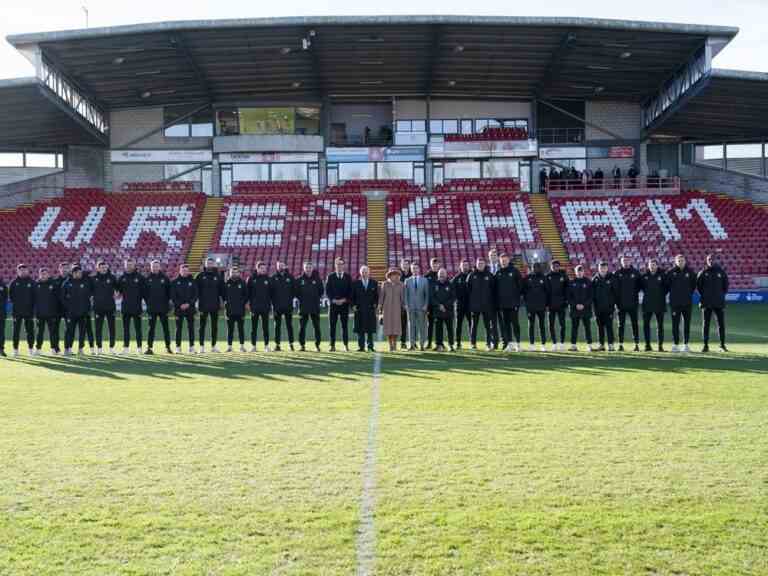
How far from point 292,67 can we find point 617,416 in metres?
28.4

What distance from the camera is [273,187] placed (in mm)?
37438

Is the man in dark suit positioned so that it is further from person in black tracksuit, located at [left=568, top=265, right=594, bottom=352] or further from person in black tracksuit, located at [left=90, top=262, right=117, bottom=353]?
person in black tracksuit, located at [left=90, top=262, right=117, bottom=353]

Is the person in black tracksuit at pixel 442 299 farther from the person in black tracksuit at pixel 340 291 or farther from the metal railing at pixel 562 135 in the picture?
the metal railing at pixel 562 135

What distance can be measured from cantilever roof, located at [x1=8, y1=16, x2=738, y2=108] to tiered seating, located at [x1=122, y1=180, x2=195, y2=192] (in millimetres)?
3925

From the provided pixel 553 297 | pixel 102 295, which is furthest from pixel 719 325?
pixel 102 295

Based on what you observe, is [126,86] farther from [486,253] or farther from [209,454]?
[209,454]

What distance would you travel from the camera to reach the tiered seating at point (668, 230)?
31.9 metres

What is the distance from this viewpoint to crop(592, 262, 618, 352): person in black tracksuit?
14.5 metres

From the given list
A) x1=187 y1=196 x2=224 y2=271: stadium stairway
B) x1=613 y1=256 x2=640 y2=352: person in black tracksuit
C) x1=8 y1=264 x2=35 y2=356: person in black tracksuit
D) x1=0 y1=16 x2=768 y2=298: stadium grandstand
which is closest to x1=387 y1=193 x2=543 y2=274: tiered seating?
x1=0 y1=16 x2=768 y2=298: stadium grandstand

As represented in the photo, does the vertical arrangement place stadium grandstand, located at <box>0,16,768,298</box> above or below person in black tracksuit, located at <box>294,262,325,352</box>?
above

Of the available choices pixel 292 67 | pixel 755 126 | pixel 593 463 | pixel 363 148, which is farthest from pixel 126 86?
pixel 593 463

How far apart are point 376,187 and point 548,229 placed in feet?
29.2

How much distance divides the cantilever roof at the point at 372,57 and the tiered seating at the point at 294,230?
5420 mm

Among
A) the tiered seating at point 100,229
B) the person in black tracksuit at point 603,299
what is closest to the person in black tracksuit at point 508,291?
the person in black tracksuit at point 603,299
